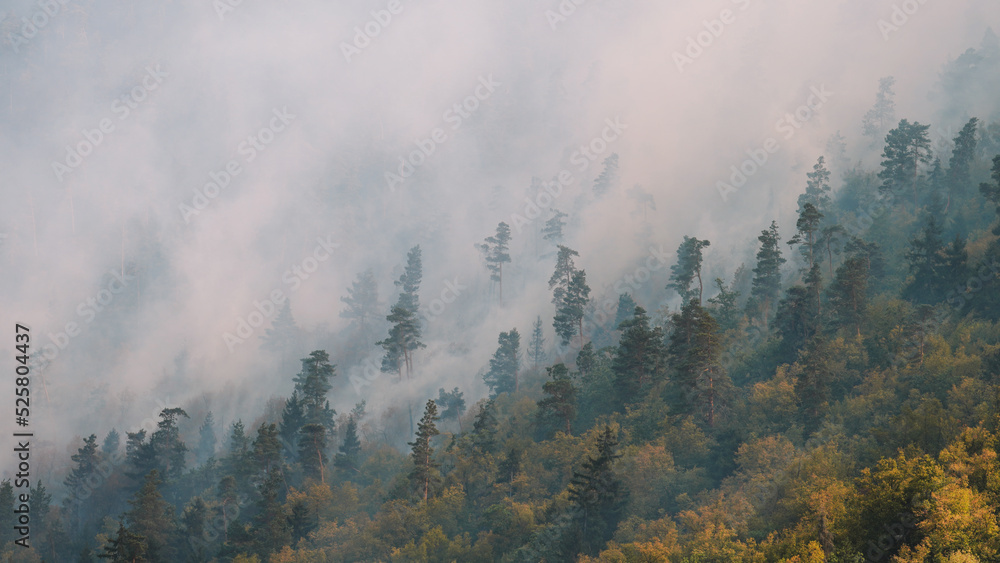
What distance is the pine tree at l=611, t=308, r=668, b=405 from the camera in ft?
274

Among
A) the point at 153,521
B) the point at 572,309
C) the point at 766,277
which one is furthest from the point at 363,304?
the point at 766,277

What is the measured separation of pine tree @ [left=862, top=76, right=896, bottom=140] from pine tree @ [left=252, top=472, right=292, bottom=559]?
585ft

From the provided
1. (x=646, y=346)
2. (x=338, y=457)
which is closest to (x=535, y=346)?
(x=338, y=457)

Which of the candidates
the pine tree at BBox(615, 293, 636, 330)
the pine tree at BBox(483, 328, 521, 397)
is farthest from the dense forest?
the pine tree at BBox(615, 293, 636, 330)

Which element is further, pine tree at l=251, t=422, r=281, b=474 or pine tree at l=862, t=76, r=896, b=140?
pine tree at l=862, t=76, r=896, b=140

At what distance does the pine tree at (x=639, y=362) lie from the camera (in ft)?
274

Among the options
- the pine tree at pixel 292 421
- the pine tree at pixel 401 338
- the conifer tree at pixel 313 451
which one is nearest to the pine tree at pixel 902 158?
the pine tree at pixel 401 338

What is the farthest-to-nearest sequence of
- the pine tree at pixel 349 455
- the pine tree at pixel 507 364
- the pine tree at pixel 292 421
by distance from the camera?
the pine tree at pixel 507 364
the pine tree at pixel 292 421
the pine tree at pixel 349 455

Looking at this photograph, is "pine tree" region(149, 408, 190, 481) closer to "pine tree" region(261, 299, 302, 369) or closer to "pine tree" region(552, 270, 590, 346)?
"pine tree" region(552, 270, 590, 346)

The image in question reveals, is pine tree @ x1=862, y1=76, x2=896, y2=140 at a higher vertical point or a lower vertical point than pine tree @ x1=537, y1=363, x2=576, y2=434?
higher

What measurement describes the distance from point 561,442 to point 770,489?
90.8 feet

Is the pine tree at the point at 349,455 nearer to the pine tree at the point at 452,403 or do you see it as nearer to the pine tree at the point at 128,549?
the pine tree at the point at 452,403

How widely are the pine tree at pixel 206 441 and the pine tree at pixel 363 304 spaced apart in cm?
4449

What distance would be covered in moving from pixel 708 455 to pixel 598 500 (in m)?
15.3
